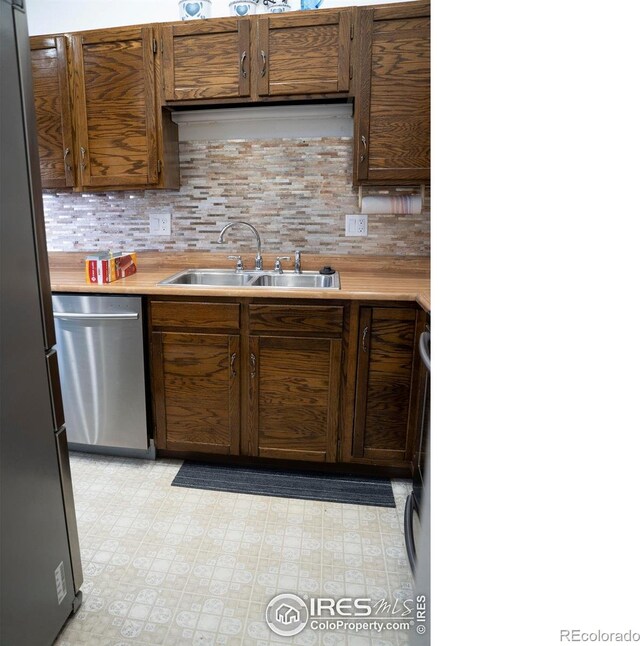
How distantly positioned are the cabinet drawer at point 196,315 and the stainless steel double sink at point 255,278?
28 centimetres

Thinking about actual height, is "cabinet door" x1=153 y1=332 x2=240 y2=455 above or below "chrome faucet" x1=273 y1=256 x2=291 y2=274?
below

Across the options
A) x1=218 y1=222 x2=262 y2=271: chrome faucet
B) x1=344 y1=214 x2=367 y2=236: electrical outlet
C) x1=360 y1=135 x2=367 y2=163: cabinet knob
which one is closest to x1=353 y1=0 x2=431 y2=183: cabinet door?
x1=360 y1=135 x2=367 y2=163: cabinet knob

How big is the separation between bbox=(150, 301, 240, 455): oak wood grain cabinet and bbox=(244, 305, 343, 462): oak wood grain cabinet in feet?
0.31

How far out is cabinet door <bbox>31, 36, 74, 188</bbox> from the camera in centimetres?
198

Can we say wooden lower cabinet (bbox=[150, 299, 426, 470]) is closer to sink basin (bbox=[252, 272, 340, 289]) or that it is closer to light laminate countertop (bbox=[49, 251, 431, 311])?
light laminate countertop (bbox=[49, 251, 431, 311])

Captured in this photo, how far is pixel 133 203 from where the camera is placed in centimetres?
234

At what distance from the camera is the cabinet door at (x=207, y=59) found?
1.85 metres

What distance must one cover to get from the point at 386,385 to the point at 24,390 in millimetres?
1308

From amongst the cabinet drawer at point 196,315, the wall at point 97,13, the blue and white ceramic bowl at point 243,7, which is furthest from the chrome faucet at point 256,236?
the wall at point 97,13

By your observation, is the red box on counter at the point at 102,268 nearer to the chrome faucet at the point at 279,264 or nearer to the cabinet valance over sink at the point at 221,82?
the cabinet valance over sink at the point at 221,82

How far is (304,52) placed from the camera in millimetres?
1830
